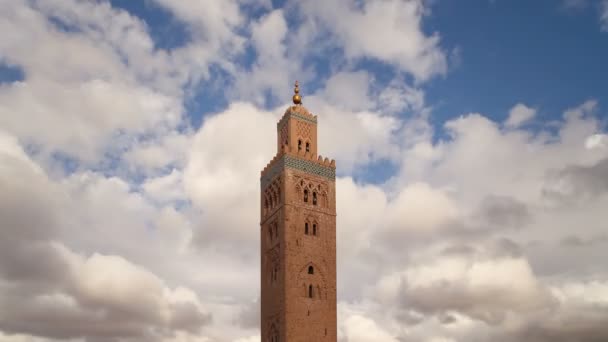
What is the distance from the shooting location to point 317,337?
34844 millimetres

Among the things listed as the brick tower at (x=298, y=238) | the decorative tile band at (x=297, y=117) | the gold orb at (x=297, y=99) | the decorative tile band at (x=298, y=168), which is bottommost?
the brick tower at (x=298, y=238)

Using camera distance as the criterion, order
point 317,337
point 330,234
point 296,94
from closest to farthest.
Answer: point 317,337, point 330,234, point 296,94

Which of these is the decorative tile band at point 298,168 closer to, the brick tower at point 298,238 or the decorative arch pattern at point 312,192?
the brick tower at point 298,238

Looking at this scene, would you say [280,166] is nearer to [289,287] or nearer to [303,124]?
[303,124]

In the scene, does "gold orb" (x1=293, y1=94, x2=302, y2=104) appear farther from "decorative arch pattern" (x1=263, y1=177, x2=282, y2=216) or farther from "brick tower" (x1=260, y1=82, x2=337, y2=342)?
"decorative arch pattern" (x1=263, y1=177, x2=282, y2=216)

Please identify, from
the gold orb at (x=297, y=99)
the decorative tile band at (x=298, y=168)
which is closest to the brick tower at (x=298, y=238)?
the decorative tile band at (x=298, y=168)

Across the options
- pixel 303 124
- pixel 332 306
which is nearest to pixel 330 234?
pixel 332 306

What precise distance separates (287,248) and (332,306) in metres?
3.96

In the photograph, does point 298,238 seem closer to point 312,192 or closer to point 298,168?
point 312,192

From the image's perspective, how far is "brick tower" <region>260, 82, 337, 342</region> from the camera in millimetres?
35188

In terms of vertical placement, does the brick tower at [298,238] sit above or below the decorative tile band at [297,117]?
below

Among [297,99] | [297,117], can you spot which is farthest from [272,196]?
[297,99]

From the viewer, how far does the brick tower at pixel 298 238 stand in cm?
3519

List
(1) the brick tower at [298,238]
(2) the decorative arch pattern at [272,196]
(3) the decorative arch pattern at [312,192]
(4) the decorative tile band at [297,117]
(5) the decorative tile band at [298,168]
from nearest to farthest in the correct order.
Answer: (1) the brick tower at [298,238]
(3) the decorative arch pattern at [312,192]
(5) the decorative tile band at [298,168]
(2) the decorative arch pattern at [272,196]
(4) the decorative tile band at [297,117]
